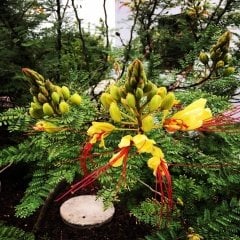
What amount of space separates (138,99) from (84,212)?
161 cm

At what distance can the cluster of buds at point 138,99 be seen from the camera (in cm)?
74

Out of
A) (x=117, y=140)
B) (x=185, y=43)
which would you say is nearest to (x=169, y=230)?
(x=117, y=140)

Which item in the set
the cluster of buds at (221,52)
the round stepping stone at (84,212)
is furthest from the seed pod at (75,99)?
the round stepping stone at (84,212)

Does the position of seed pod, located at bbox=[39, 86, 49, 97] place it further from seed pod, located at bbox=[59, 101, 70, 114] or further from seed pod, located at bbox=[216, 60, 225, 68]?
seed pod, located at bbox=[216, 60, 225, 68]

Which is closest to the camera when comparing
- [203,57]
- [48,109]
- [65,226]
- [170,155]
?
[48,109]

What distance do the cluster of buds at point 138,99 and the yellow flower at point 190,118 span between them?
4 centimetres

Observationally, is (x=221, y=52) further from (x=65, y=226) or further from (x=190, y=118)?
(x=65, y=226)

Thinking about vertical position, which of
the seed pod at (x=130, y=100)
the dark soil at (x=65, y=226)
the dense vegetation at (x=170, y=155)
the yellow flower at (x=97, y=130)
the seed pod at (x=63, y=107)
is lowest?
the dark soil at (x=65, y=226)

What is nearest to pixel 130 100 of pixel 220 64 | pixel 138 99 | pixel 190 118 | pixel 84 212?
pixel 138 99

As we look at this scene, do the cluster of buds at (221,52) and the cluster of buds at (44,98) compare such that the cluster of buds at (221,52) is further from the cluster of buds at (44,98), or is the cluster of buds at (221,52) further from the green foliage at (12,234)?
the green foliage at (12,234)

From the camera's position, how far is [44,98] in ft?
3.03

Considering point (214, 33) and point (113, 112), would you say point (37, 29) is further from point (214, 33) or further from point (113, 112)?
point (113, 112)

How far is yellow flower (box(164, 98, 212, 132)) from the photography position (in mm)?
762

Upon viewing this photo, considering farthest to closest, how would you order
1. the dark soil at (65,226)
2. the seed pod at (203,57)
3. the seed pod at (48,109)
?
the dark soil at (65,226) < the seed pod at (203,57) < the seed pod at (48,109)
